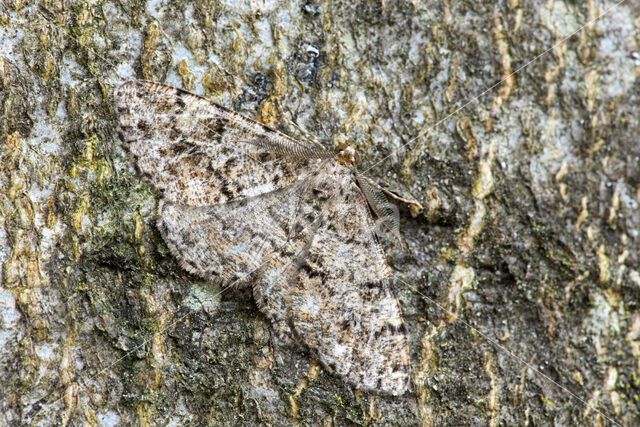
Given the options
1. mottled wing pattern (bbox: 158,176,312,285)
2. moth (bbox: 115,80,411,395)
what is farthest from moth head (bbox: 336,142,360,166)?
mottled wing pattern (bbox: 158,176,312,285)

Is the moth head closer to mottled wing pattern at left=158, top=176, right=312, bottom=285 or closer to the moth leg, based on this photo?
the moth leg

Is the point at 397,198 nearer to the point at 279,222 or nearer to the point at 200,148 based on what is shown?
the point at 279,222

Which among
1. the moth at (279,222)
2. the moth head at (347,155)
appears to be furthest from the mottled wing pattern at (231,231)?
the moth head at (347,155)

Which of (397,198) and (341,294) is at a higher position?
(397,198)

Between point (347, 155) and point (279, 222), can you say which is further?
point (279, 222)

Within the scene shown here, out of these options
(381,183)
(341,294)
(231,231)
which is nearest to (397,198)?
(381,183)

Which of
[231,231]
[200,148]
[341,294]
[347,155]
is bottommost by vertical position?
[341,294]

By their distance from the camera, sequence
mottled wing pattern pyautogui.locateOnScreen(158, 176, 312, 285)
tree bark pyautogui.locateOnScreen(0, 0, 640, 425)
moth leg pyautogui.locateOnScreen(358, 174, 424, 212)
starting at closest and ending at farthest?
tree bark pyautogui.locateOnScreen(0, 0, 640, 425), mottled wing pattern pyautogui.locateOnScreen(158, 176, 312, 285), moth leg pyautogui.locateOnScreen(358, 174, 424, 212)

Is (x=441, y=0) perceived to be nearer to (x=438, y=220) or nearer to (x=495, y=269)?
(x=438, y=220)
